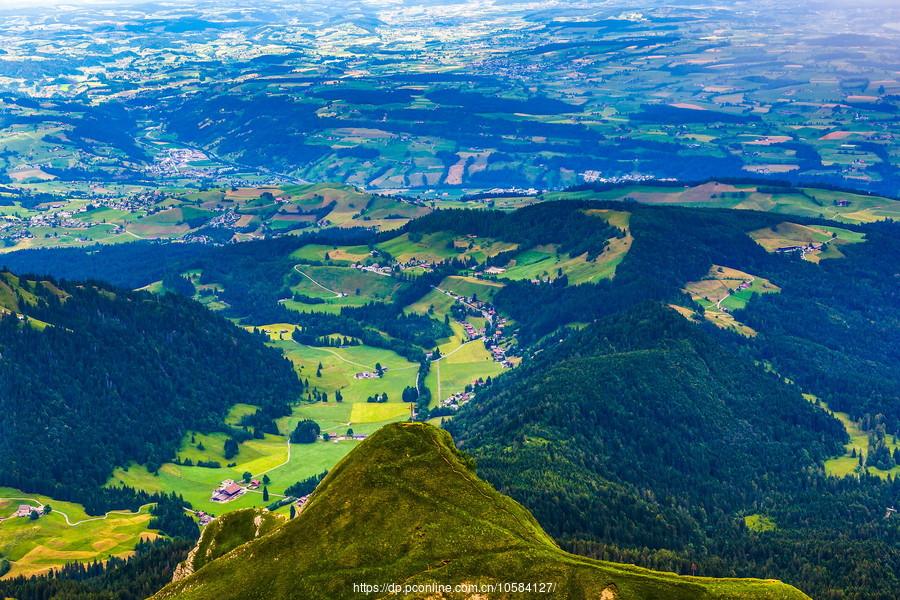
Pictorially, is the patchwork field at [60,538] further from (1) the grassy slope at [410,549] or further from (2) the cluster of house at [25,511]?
(1) the grassy slope at [410,549]

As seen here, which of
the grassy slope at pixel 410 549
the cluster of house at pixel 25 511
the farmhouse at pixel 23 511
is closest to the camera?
the grassy slope at pixel 410 549

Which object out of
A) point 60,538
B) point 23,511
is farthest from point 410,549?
point 23,511

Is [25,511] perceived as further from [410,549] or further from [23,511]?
[410,549]

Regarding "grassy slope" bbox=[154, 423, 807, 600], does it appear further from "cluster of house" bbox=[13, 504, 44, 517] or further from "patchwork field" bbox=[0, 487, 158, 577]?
"cluster of house" bbox=[13, 504, 44, 517]

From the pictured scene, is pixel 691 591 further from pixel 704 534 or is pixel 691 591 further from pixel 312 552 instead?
pixel 704 534

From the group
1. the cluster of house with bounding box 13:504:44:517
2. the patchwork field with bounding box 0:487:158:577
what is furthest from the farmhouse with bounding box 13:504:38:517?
the patchwork field with bounding box 0:487:158:577


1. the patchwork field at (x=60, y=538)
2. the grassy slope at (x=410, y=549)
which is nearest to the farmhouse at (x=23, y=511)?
the patchwork field at (x=60, y=538)

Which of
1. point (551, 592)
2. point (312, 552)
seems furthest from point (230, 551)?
point (551, 592)

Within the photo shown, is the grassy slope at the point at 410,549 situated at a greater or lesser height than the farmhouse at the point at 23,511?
greater
